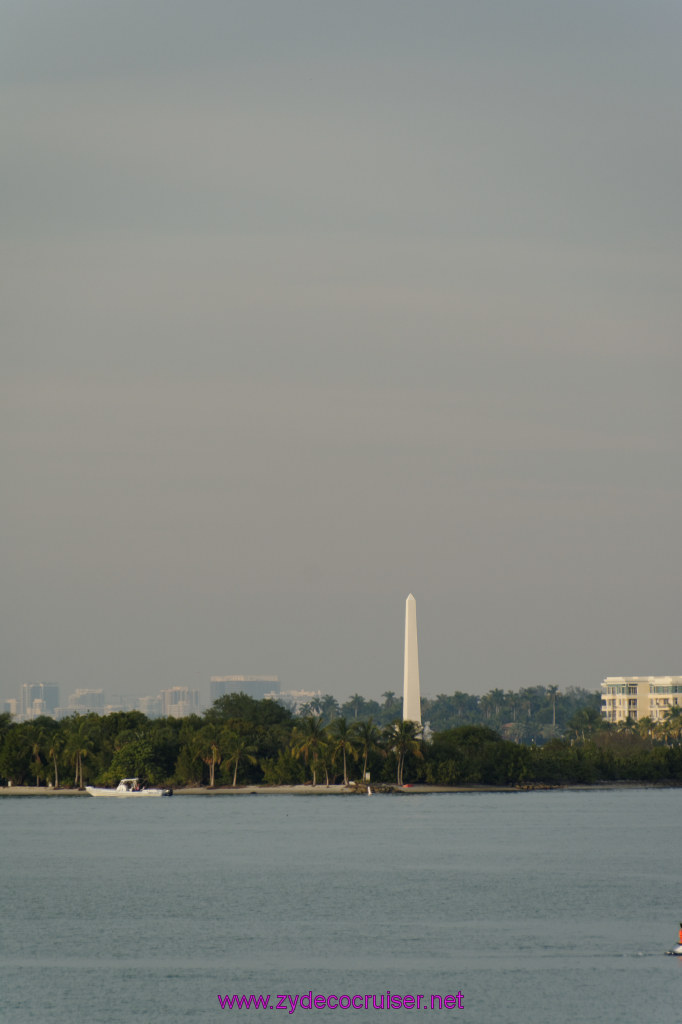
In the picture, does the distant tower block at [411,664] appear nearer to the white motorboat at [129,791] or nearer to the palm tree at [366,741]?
the palm tree at [366,741]

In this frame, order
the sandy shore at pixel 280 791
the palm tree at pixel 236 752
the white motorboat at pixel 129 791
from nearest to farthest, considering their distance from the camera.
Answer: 1. the white motorboat at pixel 129 791
2. the sandy shore at pixel 280 791
3. the palm tree at pixel 236 752

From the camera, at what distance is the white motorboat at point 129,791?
170750 millimetres

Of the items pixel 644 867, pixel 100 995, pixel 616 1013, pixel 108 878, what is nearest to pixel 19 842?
pixel 108 878

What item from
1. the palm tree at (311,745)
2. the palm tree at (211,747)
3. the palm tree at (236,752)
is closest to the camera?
the palm tree at (311,745)

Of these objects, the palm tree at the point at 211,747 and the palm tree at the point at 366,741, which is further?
the palm tree at the point at 211,747

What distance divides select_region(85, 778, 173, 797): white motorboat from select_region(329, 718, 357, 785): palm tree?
2069cm

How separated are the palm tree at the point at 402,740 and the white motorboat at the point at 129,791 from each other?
2710 centimetres

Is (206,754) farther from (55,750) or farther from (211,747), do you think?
(55,750)

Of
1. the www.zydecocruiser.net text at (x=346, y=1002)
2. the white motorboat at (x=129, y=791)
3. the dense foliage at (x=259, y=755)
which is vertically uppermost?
the dense foliage at (x=259, y=755)

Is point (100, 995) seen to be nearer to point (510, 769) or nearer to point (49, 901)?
point (49, 901)

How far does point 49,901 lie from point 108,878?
34.9ft

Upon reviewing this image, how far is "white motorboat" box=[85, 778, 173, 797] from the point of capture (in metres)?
171

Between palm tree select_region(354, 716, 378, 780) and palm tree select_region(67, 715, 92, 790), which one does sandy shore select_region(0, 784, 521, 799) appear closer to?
palm tree select_region(67, 715, 92, 790)

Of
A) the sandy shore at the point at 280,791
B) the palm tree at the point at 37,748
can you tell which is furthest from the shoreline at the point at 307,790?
the palm tree at the point at 37,748
